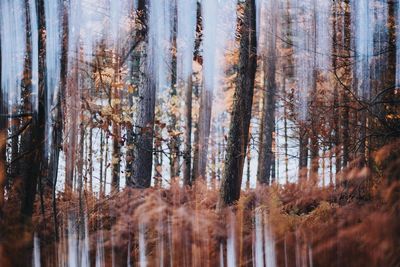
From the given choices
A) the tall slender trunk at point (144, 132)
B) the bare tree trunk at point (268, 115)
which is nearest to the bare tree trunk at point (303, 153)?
the bare tree trunk at point (268, 115)

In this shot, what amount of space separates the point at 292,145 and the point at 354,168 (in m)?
0.64

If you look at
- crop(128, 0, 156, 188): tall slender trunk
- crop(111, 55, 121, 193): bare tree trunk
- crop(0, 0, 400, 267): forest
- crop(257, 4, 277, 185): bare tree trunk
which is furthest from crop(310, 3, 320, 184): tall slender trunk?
crop(111, 55, 121, 193): bare tree trunk

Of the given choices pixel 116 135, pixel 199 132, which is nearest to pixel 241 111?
pixel 199 132

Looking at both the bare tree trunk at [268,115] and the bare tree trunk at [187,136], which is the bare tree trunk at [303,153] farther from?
the bare tree trunk at [187,136]

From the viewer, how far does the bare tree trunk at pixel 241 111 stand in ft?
16.4

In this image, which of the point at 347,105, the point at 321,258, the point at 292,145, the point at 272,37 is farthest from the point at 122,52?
the point at 321,258

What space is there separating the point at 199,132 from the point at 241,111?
1.56 ft

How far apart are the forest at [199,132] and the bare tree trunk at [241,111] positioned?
14 mm

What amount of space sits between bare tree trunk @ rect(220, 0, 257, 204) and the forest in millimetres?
14

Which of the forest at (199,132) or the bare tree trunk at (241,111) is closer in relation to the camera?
the forest at (199,132)

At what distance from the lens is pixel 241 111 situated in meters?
5.10

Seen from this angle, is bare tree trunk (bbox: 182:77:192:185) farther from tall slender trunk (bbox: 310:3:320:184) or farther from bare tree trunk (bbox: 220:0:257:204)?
tall slender trunk (bbox: 310:3:320:184)

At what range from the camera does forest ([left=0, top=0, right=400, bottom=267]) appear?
4895mm

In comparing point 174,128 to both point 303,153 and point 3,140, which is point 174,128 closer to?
point 303,153
